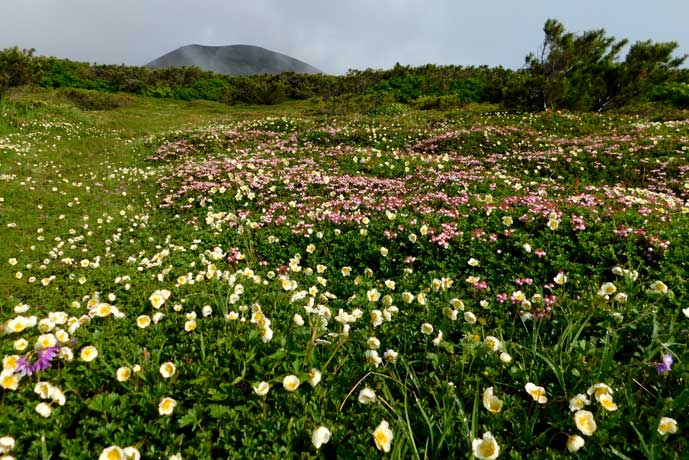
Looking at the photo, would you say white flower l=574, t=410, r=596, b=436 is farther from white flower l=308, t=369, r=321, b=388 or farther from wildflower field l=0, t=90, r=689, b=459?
white flower l=308, t=369, r=321, b=388

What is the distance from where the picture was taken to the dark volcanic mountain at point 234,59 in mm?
104688

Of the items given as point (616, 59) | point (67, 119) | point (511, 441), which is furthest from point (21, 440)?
point (616, 59)

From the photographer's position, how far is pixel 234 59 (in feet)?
402

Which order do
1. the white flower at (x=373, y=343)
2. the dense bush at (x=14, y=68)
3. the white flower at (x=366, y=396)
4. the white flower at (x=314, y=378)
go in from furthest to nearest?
the dense bush at (x=14, y=68) < the white flower at (x=373, y=343) < the white flower at (x=314, y=378) < the white flower at (x=366, y=396)

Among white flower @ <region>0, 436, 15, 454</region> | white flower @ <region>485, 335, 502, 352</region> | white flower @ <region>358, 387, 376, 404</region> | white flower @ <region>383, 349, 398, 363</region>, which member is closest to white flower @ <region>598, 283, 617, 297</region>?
white flower @ <region>485, 335, 502, 352</region>

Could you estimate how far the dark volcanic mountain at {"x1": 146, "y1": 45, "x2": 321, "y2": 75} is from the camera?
343 feet

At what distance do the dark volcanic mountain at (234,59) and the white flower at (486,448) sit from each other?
10860 centimetres

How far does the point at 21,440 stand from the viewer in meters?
2.31

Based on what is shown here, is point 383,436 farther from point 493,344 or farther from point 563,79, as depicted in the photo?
point 563,79

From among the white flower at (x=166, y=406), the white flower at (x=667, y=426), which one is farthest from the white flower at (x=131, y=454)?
the white flower at (x=667, y=426)

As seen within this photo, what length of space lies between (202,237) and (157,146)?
11699 mm

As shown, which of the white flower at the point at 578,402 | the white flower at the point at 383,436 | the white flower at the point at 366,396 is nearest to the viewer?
the white flower at the point at 383,436

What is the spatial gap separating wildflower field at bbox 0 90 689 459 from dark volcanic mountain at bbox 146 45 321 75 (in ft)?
333

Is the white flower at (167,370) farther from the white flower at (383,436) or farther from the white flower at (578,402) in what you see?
the white flower at (578,402)
